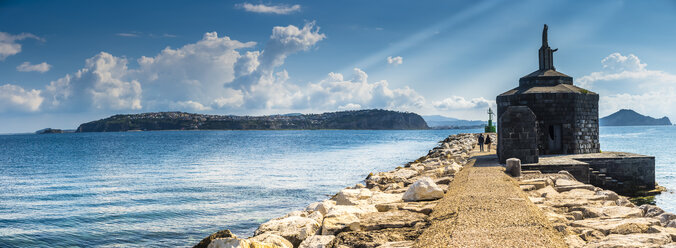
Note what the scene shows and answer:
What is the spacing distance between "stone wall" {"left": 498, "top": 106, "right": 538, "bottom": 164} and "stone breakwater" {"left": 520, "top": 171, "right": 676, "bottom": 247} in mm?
5577

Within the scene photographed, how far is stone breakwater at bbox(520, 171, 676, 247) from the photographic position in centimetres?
520

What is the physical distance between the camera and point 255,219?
13.2 meters

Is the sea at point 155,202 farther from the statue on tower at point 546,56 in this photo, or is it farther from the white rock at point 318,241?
the statue on tower at point 546,56

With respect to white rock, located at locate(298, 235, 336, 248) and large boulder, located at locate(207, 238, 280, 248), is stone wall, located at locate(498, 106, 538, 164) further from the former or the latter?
large boulder, located at locate(207, 238, 280, 248)

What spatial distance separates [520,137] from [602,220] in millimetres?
8973

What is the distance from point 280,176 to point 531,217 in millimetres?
19128

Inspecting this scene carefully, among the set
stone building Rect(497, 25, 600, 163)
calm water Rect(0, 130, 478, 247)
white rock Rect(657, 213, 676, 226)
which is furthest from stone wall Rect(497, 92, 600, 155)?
white rock Rect(657, 213, 676, 226)

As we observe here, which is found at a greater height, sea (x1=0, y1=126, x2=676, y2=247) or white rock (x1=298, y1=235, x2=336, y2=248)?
white rock (x1=298, y1=235, x2=336, y2=248)

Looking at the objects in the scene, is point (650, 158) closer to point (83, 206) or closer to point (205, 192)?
point (205, 192)

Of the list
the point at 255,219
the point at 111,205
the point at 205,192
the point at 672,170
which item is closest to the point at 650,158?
the point at 672,170

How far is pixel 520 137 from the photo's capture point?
14984mm

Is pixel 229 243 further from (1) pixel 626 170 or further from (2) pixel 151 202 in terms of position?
→ (1) pixel 626 170

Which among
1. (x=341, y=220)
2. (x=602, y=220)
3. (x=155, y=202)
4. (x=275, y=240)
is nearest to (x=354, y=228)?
(x=341, y=220)

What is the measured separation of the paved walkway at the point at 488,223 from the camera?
5.02m
